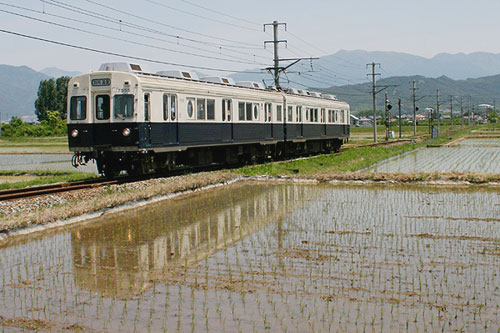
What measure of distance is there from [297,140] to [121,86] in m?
15.7

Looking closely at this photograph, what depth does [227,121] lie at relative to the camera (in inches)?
966

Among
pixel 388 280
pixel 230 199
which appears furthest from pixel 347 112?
pixel 388 280

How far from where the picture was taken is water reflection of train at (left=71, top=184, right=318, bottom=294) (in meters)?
8.41

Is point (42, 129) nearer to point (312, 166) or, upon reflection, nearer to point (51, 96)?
point (51, 96)

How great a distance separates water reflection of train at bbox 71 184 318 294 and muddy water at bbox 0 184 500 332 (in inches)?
1.4

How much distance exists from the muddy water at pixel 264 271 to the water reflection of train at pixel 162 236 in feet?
0.11

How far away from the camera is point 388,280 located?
7.80 metres

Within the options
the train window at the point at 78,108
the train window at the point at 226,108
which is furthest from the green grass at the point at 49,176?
the train window at the point at 226,108

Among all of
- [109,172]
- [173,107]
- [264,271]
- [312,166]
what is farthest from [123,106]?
[264,271]

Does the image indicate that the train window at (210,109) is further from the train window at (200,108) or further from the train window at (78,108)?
the train window at (78,108)

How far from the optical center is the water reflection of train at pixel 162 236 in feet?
27.6

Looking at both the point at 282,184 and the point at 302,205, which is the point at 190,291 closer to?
the point at 302,205

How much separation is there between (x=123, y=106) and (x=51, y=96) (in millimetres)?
100790

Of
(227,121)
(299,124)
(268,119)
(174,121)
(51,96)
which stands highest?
(51,96)
